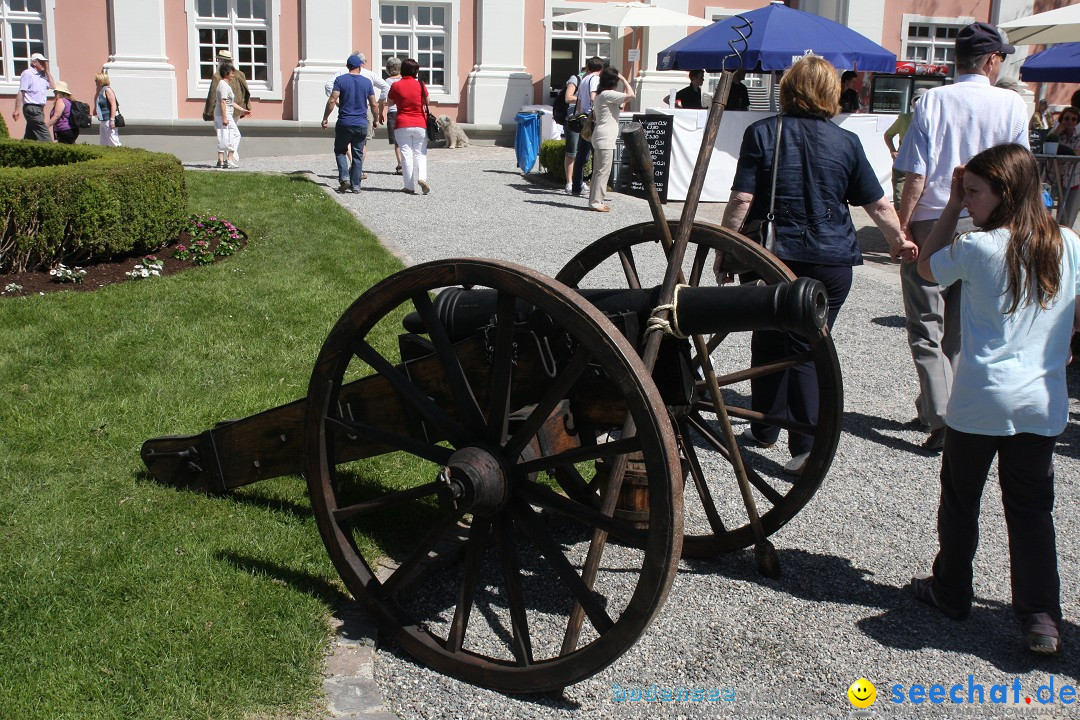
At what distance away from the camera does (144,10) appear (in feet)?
70.0

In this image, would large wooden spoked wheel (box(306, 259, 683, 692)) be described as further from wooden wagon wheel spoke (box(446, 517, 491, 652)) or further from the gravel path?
the gravel path

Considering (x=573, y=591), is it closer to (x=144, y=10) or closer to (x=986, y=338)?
(x=986, y=338)

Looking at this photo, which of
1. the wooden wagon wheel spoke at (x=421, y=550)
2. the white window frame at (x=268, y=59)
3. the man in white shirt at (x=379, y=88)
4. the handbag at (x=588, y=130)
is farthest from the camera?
the white window frame at (x=268, y=59)

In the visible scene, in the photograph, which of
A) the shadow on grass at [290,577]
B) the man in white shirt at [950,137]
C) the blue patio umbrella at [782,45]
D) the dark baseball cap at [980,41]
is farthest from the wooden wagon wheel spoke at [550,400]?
the blue patio umbrella at [782,45]

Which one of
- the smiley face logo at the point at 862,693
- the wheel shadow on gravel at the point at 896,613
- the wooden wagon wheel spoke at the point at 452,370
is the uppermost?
the wooden wagon wheel spoke at the point at 452,370

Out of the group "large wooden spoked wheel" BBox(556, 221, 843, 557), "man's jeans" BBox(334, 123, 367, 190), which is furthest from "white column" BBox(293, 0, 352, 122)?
"large wooden spoked wheel" BBox(556, 221, 843, 557)

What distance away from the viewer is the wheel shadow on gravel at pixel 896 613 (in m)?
→ 3.50

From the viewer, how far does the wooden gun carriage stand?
2977 mm

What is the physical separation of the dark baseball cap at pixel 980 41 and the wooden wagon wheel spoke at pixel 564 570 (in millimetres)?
3513

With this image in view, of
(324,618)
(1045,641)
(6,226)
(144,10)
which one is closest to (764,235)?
(1045,641)

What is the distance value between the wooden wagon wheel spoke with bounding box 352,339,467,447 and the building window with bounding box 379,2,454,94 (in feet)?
68.6

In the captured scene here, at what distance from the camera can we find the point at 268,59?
22531 millimetres

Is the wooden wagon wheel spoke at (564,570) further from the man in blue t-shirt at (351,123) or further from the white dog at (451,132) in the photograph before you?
the white dog at (451,132)

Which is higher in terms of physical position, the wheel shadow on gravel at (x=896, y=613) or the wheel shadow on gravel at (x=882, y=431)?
the wheel shadow on gravel at (x=882, y=431)
